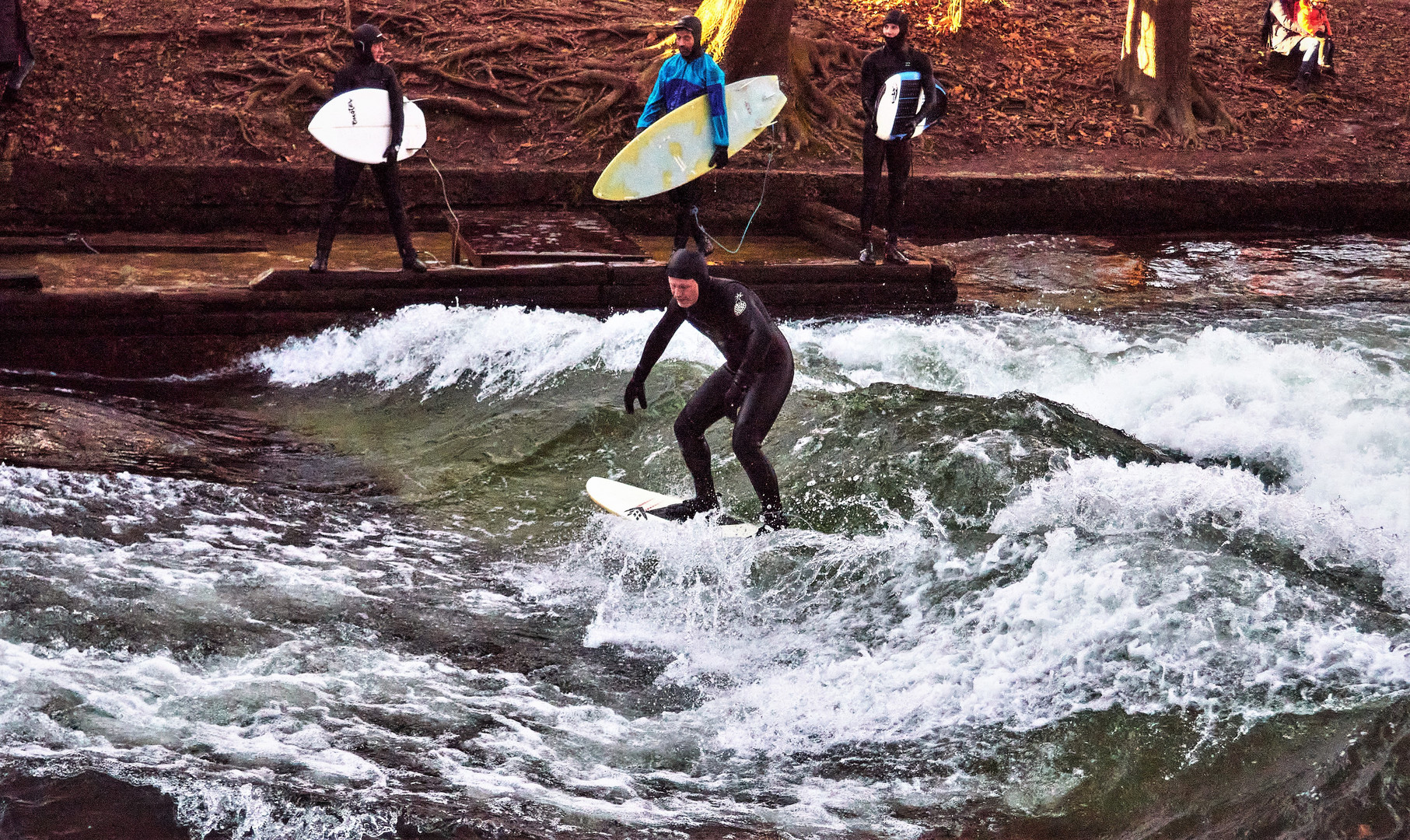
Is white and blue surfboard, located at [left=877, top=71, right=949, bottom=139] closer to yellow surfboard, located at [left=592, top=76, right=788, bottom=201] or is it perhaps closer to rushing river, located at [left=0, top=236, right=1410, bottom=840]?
yellow surfboard, located at [left=592, top=76, right=788, bottom=201]

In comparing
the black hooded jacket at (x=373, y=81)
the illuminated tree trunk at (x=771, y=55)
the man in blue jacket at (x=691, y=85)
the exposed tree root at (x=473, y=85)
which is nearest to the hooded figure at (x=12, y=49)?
the exposed tree root at (x=473, y=85)

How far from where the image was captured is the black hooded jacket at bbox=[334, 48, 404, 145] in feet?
29.6

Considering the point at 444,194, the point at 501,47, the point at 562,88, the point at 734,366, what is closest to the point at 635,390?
the point at 734,366

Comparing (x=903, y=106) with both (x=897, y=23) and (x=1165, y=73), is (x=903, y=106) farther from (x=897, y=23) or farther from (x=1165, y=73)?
(x=1165, y=73)

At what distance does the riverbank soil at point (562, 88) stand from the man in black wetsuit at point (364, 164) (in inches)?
109

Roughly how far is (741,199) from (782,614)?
6.81 m

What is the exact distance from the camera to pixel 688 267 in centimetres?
583

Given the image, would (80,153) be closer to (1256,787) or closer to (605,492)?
(605,492)

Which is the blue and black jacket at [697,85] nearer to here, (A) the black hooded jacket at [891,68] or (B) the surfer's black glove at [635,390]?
(A) the black hooded jacket at [891,68]

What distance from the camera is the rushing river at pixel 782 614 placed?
441cm

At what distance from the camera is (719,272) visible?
995 cm

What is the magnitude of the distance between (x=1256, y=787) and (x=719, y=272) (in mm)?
6259

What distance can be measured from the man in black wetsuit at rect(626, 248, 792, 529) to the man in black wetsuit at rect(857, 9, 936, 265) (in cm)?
457

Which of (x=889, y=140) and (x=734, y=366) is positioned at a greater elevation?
(x=889, y=140)
